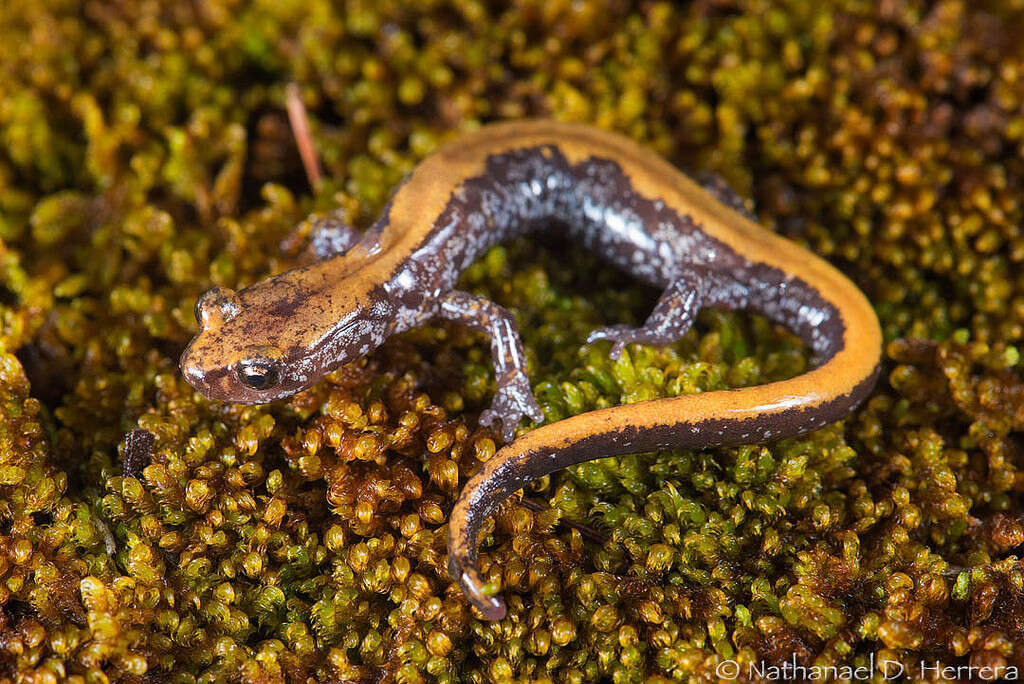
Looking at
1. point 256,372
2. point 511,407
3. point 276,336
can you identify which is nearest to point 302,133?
point 276,336

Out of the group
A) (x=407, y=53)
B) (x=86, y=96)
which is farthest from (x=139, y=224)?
(x=407, y=53)

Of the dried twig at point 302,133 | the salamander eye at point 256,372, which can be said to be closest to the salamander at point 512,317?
the salamander eye at point 256,372

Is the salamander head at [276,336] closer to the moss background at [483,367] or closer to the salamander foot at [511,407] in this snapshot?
the moss background at [483,367]

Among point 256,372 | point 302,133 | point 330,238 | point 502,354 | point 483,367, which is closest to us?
point 256,372

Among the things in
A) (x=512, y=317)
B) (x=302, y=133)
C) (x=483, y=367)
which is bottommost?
(x=483, y=367)

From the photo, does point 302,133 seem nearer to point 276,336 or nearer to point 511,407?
point 276,336

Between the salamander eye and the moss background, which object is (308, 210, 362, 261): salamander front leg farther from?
the salamander eye

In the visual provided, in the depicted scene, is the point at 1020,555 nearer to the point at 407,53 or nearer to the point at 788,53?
the point at 788,53
